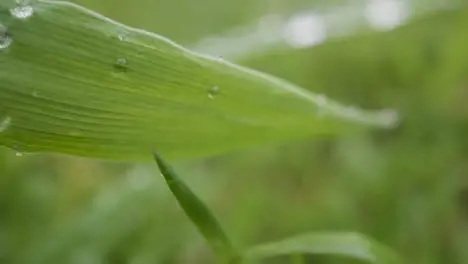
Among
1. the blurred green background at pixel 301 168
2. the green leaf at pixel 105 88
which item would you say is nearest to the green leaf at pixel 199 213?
the green leaf at pixel 105 88

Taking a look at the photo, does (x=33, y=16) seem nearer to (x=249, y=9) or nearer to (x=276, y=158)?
(x=276, y=158)

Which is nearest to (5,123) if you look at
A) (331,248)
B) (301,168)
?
(331,248)

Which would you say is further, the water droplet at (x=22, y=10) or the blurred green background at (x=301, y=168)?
the blurred green background at (x=301, y=168)

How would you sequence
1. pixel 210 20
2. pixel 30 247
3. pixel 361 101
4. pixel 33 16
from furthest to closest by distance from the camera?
1. pixel 210 20
2. pixel 361 101
3. pixel 30 247
4. pixel 33 16

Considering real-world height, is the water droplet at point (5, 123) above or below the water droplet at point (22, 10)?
below

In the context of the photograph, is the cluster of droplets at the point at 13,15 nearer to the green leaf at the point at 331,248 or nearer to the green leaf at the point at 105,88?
the green leaf at the point at 105,88

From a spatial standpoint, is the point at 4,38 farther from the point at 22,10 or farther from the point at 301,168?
the point at 301,168

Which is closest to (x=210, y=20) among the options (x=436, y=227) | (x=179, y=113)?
(x=436, y=227)
